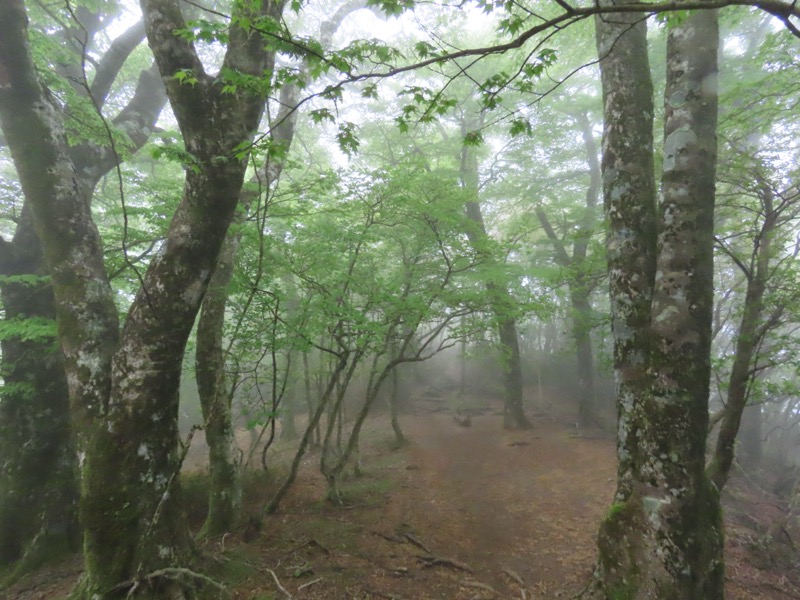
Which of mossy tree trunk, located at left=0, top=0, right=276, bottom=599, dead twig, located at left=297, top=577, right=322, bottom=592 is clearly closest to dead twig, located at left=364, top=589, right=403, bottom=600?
dead twig, located at left=297, top=577, right=322, bottom=592

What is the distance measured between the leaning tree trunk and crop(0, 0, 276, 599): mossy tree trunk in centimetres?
136

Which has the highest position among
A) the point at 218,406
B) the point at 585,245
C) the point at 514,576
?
the point at 585,245

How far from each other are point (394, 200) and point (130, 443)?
16.2ft

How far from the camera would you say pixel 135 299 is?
379 centimetres

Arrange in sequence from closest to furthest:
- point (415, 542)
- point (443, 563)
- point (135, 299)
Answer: point (135, 299), point (443, 563), point (415, 542)

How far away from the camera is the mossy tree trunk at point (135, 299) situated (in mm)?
3316

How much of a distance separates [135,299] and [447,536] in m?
5.46

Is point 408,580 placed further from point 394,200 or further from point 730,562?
point 394,200

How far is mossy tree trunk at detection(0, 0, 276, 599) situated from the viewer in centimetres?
332

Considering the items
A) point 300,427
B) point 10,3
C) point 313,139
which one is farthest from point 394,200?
point 300,427

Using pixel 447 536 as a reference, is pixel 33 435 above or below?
above

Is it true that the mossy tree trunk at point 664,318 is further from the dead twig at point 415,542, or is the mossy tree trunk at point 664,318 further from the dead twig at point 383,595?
the dead twig at point 415,542

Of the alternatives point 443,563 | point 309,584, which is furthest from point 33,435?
point 443,563

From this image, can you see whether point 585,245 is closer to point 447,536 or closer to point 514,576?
point 447,536
